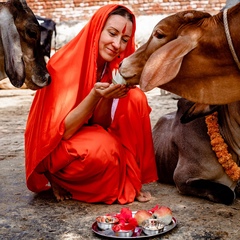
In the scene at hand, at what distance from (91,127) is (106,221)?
75cm

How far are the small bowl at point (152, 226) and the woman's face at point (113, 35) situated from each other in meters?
1.10

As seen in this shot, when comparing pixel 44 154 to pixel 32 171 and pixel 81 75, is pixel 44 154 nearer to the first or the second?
pixel 32 171

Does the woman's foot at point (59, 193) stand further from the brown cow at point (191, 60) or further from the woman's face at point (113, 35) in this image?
the brown cow at point (191, 60)

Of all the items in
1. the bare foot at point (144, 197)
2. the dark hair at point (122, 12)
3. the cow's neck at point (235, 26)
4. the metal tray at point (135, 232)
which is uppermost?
the cow's neck at point (235, 26)

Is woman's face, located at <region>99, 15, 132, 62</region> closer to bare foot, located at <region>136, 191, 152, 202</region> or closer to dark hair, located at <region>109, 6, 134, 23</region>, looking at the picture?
dark hair, located at <region>109, 6, 134, 23</region>

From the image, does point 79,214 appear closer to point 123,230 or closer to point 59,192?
point 59,192

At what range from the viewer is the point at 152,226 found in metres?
3.00

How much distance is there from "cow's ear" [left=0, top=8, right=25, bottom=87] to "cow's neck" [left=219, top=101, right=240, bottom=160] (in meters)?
1.32

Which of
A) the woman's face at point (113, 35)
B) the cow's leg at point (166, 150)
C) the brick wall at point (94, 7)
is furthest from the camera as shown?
the brick wall at point (94, 7)

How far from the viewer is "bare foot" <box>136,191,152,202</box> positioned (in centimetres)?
363

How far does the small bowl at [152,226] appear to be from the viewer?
9.71ft

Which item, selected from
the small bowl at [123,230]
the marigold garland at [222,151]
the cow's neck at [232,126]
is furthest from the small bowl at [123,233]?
the cow's neck at [232,126]

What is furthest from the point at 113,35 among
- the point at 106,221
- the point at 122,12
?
the point at 106,221

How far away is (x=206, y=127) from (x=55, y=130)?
3.09 feet
